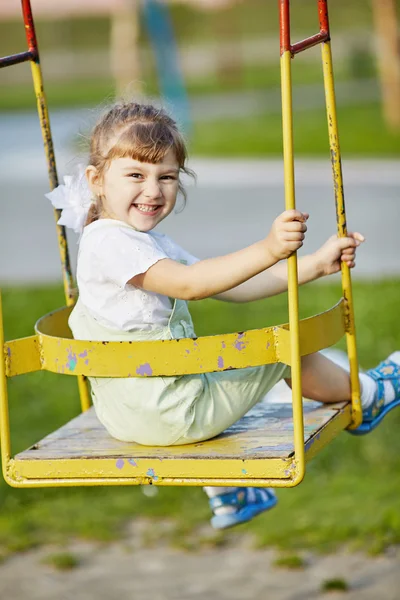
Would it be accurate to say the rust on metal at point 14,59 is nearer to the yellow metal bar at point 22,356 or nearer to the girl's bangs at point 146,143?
the girl's bangs at point 146,143

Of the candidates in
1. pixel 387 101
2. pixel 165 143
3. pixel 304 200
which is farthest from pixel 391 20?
pixel 165 143

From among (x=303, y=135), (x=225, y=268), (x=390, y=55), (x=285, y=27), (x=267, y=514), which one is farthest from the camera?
(x=303, y=135)

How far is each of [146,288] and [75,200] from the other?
18.9 inches

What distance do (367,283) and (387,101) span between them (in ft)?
28.7

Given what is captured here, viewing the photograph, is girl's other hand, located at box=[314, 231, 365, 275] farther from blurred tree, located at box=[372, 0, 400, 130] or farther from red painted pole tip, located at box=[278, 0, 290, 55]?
blurred tree, located at box=[372, 0, 400, 130]

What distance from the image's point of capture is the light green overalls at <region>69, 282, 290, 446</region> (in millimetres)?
2979

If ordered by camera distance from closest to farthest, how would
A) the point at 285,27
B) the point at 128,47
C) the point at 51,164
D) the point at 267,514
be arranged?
the point at 285,27 → the point at 51,164 → the point at 267,514 → the point at 128,47

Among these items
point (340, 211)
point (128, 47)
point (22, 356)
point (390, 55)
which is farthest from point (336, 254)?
point (128, 47)

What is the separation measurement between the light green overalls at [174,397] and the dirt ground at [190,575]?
1768 millimetres

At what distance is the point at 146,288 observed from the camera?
2.91 meters

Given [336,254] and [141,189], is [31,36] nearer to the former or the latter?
A: [141,189]

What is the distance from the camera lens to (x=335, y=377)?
3160mm

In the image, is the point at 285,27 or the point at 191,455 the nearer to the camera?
the point at 285,27

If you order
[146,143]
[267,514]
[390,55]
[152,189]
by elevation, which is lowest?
[267,514]
